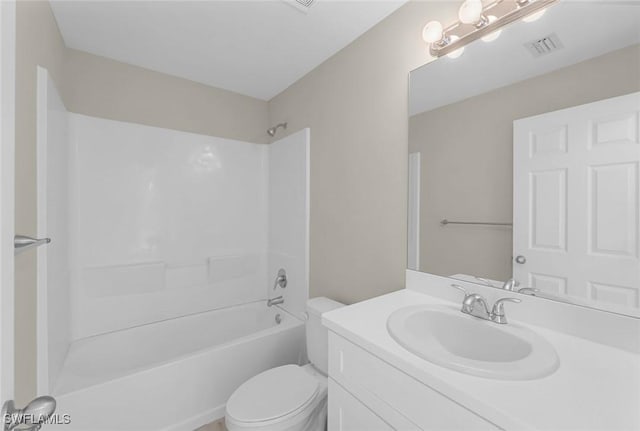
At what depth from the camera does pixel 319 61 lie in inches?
75.9

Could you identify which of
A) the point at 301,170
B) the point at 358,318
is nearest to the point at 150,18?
the point at 301,170

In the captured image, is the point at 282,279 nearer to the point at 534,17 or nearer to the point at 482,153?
the point at 482,153

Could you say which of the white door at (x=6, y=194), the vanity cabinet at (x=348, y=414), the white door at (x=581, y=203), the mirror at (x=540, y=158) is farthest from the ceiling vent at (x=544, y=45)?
the white door at (x=6, y=194)

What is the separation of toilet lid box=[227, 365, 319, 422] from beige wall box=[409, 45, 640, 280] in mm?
842

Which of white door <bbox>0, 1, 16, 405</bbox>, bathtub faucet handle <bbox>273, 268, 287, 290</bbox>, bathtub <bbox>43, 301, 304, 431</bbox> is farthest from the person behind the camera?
bathtub faucet handle <bbox>273, 268, 287, 290</bbox>

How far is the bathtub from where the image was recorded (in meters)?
1.34

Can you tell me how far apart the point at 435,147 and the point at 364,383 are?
1050mm

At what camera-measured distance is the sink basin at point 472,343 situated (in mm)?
689

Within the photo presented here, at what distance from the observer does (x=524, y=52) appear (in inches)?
40.3

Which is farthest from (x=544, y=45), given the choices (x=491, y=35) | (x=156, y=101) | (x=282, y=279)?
(x=156, y=101)

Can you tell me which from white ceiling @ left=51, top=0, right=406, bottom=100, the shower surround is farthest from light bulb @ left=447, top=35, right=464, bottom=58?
the shower surround

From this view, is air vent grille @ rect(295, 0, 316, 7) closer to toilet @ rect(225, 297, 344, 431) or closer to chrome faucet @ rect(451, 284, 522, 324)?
chrome faucet @ rect(451, 284, 522, 324)

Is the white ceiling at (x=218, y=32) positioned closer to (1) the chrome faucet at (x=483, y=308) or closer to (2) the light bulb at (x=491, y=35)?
(2) the light bulb at (x=491, y=35)

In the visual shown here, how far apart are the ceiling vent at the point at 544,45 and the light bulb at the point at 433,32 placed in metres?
0.34
